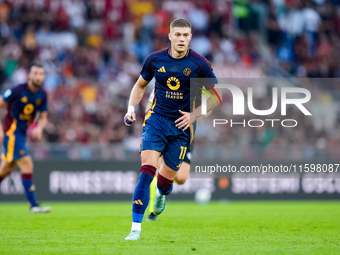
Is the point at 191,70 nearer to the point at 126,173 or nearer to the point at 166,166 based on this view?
the point at 166,166

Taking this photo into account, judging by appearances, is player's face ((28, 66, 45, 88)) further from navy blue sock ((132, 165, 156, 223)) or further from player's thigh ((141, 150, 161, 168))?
navy blue sock ((132, 165, 156, 223))

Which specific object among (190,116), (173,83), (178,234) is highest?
(173,83)

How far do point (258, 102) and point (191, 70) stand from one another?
12.1 meters

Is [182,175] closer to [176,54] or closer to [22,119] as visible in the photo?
[176,54]

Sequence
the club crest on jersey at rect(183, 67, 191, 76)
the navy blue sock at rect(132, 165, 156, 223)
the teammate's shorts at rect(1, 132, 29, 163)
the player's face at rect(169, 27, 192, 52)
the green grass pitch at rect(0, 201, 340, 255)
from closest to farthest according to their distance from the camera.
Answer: the green grass pitch at rect(0, 201, 340, 255)
the navy blue sock at rect(132, 165, 156, 223)
the player's face at rect(169, 27, 192, 52)
the club crest on jersey at rect(183, 67, 191, 76)
the teammate's shorts at rect(1, 132, 29, 163)

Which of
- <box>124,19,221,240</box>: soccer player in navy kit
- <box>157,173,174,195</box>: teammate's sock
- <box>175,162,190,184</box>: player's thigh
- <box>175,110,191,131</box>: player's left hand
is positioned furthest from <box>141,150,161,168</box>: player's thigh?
<box>175,162,190,184</box>: player's thigh

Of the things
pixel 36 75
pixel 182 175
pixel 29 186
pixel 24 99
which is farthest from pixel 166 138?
pixel 29 186

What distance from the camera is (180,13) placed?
76.1 ft

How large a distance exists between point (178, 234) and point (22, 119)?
4893 millimetres

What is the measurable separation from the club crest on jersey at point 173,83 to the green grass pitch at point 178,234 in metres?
1.91

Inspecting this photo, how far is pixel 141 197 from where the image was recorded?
25.1ft

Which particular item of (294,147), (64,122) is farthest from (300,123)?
(64,122)

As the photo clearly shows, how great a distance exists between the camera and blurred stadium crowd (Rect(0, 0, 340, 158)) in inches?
739

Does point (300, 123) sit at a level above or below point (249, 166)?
above
